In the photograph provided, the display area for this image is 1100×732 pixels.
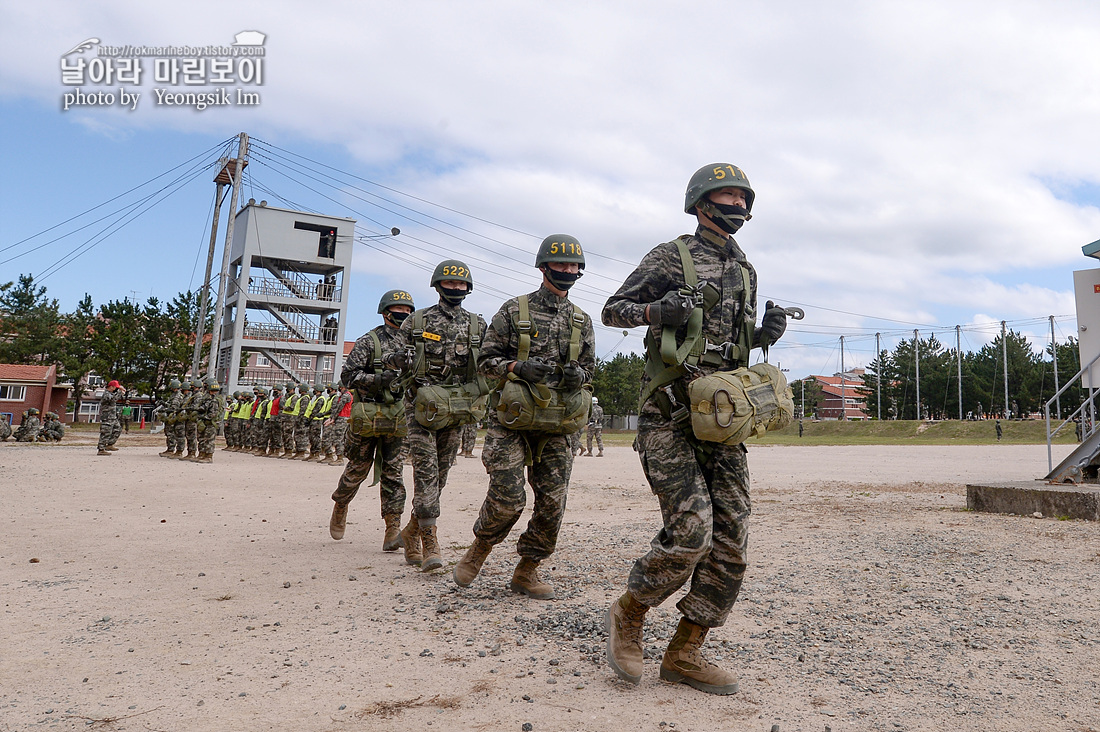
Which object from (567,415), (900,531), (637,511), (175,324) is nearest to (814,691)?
(567,415)

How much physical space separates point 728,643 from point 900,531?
15.5ft

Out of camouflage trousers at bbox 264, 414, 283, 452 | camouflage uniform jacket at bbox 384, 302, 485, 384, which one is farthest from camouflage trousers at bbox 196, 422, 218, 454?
camouflage uniform jacket at bbox 384, 302, 485, 384

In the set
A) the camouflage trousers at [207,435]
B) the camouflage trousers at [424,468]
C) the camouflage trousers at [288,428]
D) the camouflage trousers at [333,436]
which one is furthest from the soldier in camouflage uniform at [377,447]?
the camouflage trousers at [288,428]

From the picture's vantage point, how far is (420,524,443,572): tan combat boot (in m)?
5.77

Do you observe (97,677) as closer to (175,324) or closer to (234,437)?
(234,437)

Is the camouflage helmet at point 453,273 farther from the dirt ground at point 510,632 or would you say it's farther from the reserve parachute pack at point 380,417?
the dirt ground at point 510,632

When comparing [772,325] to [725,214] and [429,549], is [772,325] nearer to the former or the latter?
[725,214]

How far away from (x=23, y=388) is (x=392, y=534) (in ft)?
188

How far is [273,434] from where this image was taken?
22.7 metres

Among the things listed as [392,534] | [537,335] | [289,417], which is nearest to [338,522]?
[392,534]

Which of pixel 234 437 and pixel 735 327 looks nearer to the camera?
pixel 735 327

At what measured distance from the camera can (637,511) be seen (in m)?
9.99

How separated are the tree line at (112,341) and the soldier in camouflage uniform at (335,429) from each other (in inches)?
1350

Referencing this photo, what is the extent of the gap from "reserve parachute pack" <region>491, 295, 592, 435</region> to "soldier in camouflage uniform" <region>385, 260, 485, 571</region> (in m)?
1.22
